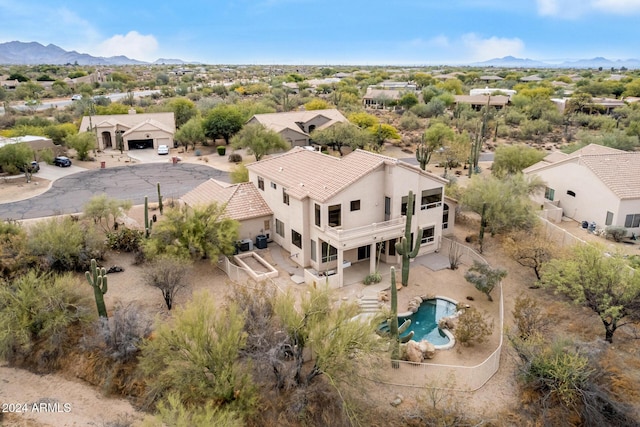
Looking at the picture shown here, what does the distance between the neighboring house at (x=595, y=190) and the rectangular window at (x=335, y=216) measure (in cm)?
1818

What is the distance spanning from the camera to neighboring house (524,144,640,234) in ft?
106

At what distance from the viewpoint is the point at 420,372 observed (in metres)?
19.2

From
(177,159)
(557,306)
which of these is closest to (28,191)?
(177,159)

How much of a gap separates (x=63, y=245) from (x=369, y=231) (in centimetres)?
1707

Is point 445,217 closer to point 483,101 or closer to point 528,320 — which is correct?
point 528,320

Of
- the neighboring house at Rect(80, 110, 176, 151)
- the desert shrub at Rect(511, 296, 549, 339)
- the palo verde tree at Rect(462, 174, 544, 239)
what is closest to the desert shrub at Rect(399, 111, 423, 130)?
the neighboring house at Rect(80, 110, 176, 151)

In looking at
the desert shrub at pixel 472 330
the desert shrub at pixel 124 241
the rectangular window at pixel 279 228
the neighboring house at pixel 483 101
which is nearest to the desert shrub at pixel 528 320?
the desert shrub at pixel 472 330

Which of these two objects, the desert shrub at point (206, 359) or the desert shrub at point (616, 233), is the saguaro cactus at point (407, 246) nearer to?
the desert shrub at point (206, 359)

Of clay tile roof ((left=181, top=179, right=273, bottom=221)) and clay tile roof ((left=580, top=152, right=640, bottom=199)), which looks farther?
clay tile roof ((left=580, top=152, right=640, bottom=199))

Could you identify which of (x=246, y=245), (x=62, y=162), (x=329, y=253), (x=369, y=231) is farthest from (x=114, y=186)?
(x=369, y=231)

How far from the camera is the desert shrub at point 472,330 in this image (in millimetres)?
21062

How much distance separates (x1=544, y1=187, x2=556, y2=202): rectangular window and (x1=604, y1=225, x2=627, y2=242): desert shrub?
6.76 meters

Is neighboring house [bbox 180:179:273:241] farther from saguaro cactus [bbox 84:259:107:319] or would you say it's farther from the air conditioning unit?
saguaro cactus [bbox 84:259:107:319]

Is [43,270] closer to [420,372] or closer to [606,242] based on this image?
[420,372]
